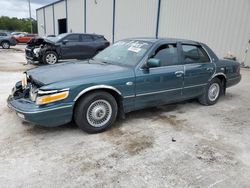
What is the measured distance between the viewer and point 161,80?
4125 mm

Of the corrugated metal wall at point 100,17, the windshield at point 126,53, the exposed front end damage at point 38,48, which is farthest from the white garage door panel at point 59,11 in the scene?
the windshield at point 126,53

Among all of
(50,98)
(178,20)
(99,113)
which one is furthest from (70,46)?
(50,98)

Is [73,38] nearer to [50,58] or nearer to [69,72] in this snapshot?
[50,58]

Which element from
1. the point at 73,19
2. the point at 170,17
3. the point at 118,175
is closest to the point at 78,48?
the point at 170,17

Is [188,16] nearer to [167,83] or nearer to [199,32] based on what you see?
[199,32]

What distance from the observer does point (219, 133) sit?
3861mm

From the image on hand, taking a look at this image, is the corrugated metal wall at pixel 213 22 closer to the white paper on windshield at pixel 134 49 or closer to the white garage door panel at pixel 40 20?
the white paper on windshield at pixel 134 49

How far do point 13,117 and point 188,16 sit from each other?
36.1 ft

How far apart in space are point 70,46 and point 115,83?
802 cm

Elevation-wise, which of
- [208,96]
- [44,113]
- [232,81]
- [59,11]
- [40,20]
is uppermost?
[59,11]

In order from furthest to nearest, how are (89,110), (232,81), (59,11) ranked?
(59,11), (232,81), (89,110)

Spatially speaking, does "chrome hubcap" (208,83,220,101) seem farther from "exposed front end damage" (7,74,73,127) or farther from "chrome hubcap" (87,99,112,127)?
"exposed front end damage" (7,74,73,127)

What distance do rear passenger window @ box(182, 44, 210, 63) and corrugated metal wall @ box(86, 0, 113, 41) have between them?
15649 mm

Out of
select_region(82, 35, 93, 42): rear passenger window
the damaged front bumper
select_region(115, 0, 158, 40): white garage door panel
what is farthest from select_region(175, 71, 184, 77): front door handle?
select_region(115, 0, 158, 40): white garage door panel
